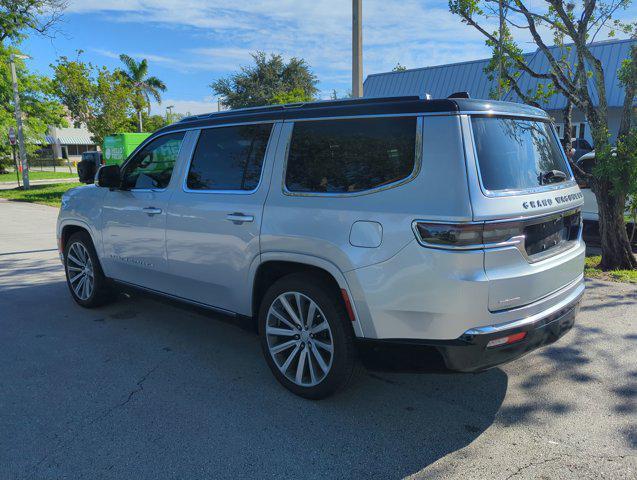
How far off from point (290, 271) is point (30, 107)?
112 feet

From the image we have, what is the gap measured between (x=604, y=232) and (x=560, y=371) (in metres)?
3.94

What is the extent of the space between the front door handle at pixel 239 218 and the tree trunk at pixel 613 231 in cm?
549

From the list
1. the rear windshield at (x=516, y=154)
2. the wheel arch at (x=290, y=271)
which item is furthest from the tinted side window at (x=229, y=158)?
the rear windshield at (x=516, y=154)

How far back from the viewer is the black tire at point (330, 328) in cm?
316

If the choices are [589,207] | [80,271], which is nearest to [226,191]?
[80,271]

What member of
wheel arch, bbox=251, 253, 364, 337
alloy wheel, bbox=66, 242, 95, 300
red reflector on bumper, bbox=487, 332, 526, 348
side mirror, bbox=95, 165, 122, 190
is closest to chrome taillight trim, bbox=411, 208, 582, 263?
red reflector on bumper, bbox=487, 332, 526, 348

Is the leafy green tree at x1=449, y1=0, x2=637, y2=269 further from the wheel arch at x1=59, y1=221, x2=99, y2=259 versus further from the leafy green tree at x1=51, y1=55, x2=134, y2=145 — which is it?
the leafy green tree at x1=51, y1=55, x2=134, y2=145

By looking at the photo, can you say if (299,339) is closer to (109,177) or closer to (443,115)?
(443,115)

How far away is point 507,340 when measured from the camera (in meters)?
2.82

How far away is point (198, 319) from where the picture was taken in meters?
5.21

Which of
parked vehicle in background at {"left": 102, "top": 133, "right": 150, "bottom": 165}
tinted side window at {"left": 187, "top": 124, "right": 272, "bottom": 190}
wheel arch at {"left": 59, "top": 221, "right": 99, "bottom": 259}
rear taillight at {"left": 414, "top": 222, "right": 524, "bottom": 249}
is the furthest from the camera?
parked vehicle in background at {"left": 102, "top": 133, "right": 150, "bottom": 165}

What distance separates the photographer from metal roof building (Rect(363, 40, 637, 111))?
808 inches

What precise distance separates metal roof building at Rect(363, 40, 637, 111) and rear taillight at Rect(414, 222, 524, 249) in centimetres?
1626

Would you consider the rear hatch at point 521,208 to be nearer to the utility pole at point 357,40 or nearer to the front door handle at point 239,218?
the front door handle at point 239,218
